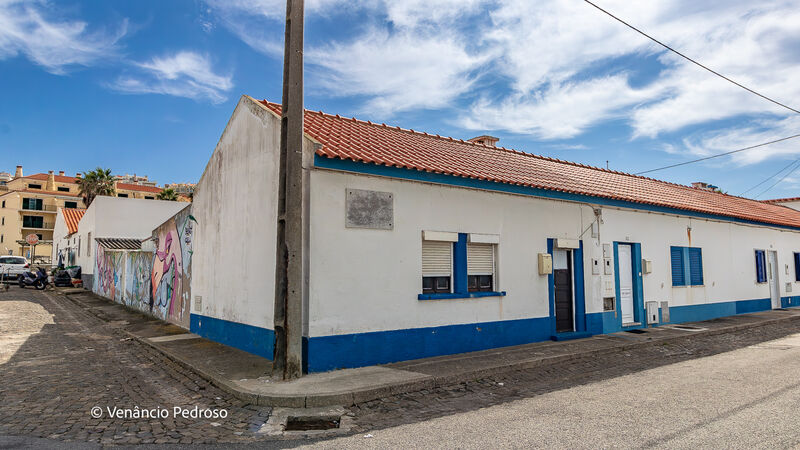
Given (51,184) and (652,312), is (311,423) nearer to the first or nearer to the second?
(652,312)

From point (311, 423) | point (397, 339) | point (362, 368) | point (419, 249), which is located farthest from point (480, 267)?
point (311, 423)

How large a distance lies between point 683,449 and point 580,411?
1460mm

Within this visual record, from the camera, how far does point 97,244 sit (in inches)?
1019

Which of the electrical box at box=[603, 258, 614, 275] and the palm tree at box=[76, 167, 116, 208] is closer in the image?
the electrical box at box=[603, 258, 614, 275]

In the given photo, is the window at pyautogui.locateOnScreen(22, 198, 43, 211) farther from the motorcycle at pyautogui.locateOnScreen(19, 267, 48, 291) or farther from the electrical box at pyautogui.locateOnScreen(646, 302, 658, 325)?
the electrical box at pyautogui.locateOnScreen(646, 302, 658, 325)

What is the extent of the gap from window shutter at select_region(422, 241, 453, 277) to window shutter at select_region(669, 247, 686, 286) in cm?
872

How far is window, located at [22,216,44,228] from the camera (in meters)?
58.6

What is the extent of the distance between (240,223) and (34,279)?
24.4m

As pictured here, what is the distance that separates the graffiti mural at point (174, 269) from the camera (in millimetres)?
13109

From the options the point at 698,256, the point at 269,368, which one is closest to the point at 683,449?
the point at 269,368

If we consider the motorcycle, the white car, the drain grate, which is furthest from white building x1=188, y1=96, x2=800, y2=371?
the white car

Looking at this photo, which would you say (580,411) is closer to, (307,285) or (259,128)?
(307,285)

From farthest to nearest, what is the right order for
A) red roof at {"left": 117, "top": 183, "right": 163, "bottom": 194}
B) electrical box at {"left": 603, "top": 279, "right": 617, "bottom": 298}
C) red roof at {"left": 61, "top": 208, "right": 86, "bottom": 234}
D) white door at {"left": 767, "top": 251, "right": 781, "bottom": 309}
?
red roof at {"left": 117, "top": 183, "right": 163, "bottom": 194}, red roof at {"left": 61, "top": 208, "right": 86, "bottom": 234}, white door at {"left": 767, "top": 251, "right": 781, "bottom": 309}, electrical box at {"left": 603, "top": 279, "right": 617, "bottom": 298}

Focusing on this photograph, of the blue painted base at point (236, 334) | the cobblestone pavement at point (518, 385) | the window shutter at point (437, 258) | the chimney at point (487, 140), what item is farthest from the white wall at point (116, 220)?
the cobblestone pavement at point (518, 385)
